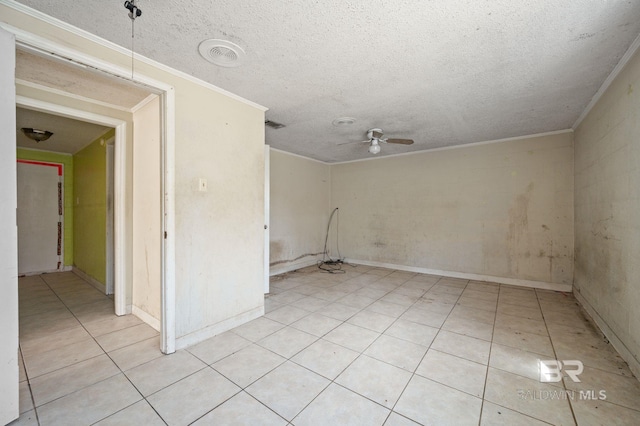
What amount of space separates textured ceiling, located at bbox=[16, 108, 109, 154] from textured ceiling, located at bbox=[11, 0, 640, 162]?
2320 millimetres

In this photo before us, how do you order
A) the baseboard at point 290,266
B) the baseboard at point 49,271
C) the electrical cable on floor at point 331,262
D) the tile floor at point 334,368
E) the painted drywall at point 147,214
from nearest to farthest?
1. the tile floor at point 334,368
2. the painted drywall at point 147,214
3. the baseboard at point 49,271
4. the baseboard at point 290,266
5. the electrical cable on floor at point 331,262

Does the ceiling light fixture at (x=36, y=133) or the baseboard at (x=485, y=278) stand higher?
the ceiling light fixture at (x=36, y=133)

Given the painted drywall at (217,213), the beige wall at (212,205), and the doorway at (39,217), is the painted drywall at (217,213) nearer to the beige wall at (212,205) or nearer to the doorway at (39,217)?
the beige wall at (212,205)

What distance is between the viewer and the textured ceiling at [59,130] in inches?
124

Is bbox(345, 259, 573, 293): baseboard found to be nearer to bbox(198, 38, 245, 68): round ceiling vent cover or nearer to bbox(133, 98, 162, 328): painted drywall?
bbox(133, 98, 162, 328): painted drywall

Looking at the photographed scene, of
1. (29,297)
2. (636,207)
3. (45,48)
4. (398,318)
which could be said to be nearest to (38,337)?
(29,297)

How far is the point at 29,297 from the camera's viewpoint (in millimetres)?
3502

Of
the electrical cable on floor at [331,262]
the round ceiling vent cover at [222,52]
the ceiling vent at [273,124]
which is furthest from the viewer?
the electrical cable on floor at [331,262]

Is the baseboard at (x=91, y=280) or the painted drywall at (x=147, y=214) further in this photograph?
the baseboard at (x=91, y=280)

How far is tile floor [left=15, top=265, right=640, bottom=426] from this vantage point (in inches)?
59.8

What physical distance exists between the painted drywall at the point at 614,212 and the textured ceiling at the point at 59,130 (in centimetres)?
567

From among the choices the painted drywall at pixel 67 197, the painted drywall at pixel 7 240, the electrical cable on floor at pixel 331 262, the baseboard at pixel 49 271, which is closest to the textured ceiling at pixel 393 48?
the painted drywall at pixel 7 240

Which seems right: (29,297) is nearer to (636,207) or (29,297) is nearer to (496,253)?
(636,207)

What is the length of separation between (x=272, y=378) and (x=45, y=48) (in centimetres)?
264
